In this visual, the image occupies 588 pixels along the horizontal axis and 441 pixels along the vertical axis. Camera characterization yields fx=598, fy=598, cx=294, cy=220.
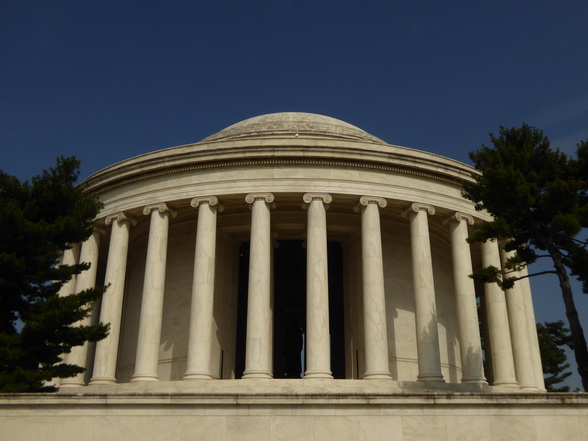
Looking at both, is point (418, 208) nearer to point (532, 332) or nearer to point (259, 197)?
point (259, 197)

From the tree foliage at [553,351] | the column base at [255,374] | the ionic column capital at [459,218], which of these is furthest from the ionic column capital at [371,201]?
the tree foliage at [553,351]

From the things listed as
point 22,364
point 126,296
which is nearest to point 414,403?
point 22,364

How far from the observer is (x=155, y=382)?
39469mm

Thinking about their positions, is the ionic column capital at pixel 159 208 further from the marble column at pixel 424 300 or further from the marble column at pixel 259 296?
the marble column at pixel 424 300

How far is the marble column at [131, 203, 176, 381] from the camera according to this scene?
1610 inches

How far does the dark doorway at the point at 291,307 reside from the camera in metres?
58.8

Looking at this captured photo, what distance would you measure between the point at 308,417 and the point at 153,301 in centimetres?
2254

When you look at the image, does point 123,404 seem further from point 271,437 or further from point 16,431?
point 271,437

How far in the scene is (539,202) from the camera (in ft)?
99.1

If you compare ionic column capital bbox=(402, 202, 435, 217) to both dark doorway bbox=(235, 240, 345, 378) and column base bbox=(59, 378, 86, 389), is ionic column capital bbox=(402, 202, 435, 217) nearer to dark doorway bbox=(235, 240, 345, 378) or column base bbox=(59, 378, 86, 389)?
dark doorway bbox=(235, 240, 345, 378)

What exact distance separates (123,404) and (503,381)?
3124 cm

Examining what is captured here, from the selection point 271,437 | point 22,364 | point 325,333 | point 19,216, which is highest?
point 19,216

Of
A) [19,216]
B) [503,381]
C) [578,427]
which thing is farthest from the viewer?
[503,381]

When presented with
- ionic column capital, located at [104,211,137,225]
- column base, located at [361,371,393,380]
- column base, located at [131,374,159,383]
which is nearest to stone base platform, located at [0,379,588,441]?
column base, located at [361,371,393,380]
